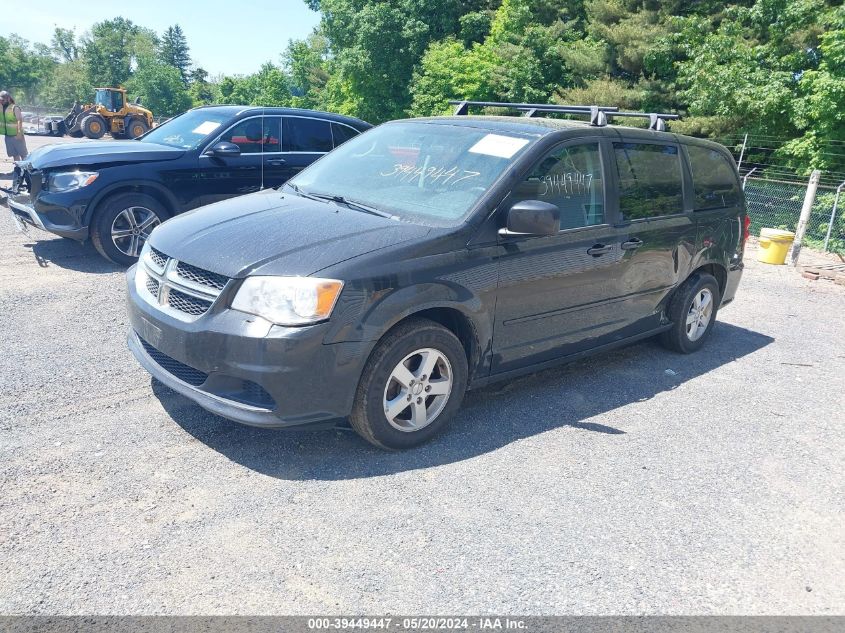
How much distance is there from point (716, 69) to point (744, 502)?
1880 centimetres

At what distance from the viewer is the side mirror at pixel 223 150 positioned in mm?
7340

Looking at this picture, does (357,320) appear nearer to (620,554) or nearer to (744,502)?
(620,554)

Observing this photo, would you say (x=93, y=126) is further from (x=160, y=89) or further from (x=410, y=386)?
(x=160, y=89)

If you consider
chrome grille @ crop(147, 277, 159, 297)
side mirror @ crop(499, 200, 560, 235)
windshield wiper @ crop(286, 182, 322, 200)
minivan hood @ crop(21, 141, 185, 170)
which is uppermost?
side mirror @ crop(499, 200, 560, 235)

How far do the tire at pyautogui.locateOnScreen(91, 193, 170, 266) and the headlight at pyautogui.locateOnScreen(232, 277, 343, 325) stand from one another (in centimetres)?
428

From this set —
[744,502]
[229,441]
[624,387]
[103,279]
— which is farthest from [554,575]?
[103,279]

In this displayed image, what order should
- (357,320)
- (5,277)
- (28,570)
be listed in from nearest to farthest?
(28,570) → (357,320) → (5,277)

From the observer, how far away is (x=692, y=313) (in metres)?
5.83

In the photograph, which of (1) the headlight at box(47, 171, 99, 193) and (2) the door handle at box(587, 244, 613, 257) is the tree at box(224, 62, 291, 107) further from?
(2) the door handle at box(587, 244, 613, 257)

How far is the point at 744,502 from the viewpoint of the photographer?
3.64 meters

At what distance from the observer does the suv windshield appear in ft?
25.5

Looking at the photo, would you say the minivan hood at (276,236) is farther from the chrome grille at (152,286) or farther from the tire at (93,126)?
the tire at (93,126)

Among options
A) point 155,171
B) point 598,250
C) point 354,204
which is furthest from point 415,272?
point 155,171

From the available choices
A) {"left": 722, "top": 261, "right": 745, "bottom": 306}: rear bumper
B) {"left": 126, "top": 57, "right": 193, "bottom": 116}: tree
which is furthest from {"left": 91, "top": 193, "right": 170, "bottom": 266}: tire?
{"left": 126, "top": 57, "right": 193, "bottom": 116}: tree
